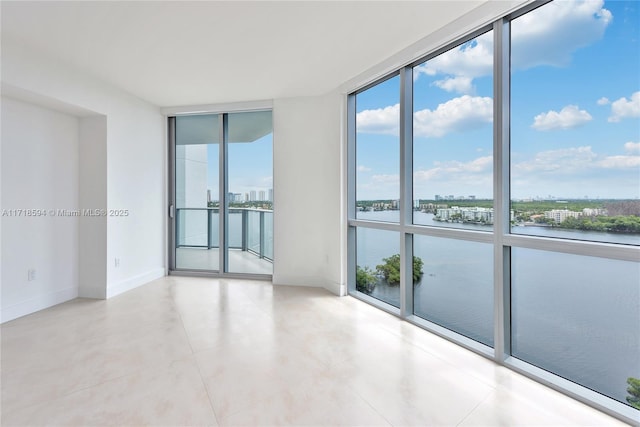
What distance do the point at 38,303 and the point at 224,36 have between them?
134 inches

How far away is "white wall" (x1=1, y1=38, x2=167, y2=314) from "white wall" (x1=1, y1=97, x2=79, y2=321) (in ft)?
0.44

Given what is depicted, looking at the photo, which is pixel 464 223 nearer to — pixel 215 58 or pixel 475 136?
pixel 475 136

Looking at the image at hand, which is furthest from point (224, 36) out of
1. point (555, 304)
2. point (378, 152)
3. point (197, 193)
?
point (555, 304)

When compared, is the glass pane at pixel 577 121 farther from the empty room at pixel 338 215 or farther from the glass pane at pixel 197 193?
the glass pane at pixel 197 193

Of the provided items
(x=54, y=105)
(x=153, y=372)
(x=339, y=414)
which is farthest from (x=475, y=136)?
(x=54, y=105)

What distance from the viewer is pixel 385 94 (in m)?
3.47

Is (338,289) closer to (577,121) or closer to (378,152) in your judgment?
(378,152)

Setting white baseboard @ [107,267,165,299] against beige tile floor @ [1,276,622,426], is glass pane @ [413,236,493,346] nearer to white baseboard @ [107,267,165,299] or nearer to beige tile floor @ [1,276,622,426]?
beige tile floor @ [1,276,622,426]

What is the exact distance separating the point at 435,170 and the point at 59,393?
10.6ft

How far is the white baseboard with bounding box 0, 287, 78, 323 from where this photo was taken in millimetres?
3037

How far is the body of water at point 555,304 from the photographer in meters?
1.78

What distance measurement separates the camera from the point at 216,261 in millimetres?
4844

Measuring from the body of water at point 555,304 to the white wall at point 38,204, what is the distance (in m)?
4.05

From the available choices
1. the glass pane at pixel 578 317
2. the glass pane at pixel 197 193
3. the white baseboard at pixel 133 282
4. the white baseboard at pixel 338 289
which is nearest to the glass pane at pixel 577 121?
the glass pane at pixel 578 317
